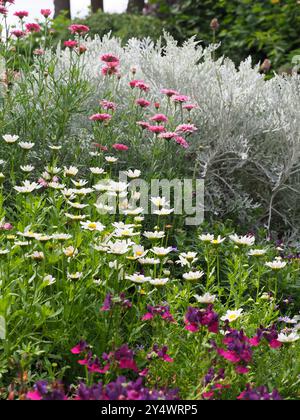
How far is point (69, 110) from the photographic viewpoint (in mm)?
5020

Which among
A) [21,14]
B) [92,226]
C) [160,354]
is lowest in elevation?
[160,354]

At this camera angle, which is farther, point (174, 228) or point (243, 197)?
point (243, 197)

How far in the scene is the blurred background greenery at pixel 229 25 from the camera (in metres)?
11.0

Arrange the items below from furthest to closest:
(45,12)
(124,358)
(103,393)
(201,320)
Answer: (45,12)
(201,320)
(124,358)
(103,393)

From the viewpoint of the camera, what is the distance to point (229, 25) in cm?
1266

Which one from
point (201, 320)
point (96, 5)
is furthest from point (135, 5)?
point (201, 320)

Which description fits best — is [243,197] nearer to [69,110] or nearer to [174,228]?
[174,228]

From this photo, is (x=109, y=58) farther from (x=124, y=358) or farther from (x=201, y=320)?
(x=124, y=358)

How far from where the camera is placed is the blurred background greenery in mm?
10992

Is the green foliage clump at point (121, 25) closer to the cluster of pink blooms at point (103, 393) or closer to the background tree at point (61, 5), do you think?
the background tree at point (61, 5)

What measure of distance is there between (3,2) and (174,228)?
1932mm

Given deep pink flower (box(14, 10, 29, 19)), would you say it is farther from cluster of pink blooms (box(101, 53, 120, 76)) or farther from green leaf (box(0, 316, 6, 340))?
green leaf (box(0, 316, 6, 340))
